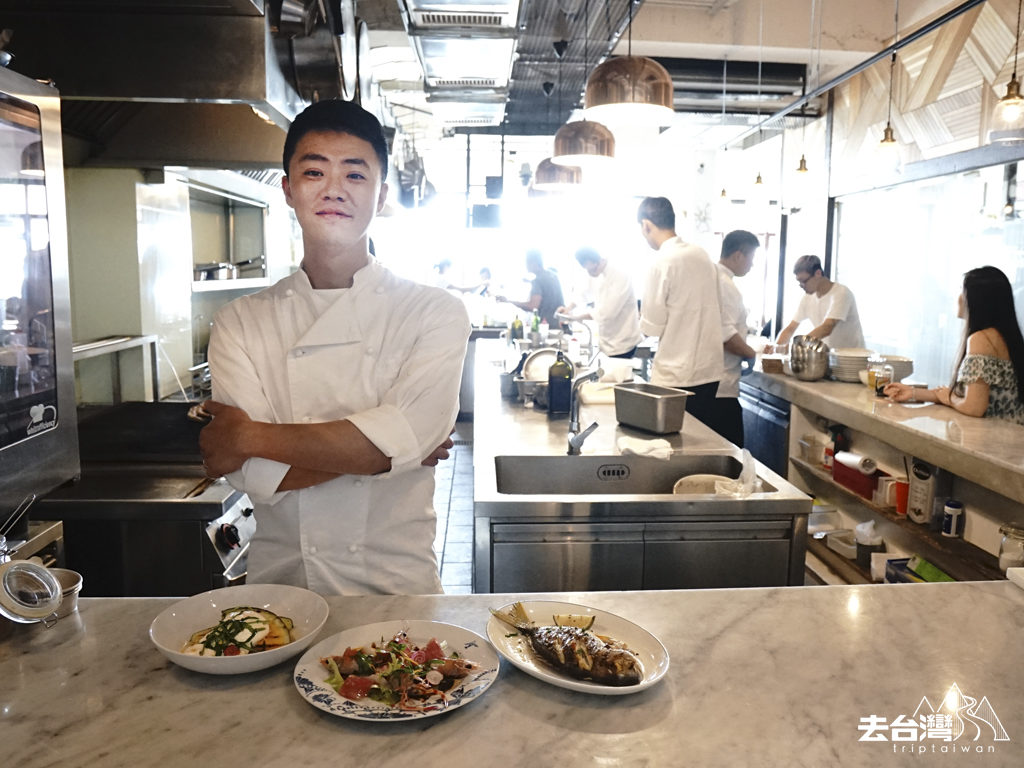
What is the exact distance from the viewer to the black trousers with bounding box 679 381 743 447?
4.95m

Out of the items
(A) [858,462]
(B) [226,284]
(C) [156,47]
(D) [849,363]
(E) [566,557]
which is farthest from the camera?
(D) [849,363]

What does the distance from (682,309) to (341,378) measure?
3.38m

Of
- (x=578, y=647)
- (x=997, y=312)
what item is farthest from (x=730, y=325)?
(x=578, y=647)

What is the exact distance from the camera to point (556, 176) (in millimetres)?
6734

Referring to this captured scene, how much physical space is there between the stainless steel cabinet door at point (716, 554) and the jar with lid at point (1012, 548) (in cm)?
103

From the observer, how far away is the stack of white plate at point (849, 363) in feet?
16.0

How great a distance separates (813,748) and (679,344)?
3.93 metres

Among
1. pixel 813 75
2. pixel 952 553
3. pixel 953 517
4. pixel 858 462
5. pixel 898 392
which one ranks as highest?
pixel 813 75

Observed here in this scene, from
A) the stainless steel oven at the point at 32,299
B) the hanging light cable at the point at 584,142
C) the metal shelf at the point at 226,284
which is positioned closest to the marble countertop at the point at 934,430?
the hanging light cable at the point at 584,142

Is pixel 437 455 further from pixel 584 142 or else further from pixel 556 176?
pixel 556 176

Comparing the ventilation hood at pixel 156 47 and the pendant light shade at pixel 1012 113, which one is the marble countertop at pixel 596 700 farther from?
the pendant light shade at pixel 1012 113

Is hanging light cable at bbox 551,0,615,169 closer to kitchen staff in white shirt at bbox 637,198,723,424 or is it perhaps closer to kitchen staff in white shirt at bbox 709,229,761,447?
kitchen staff in white shirt at bbox 637,198,723,424

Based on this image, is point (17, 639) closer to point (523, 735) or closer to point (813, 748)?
point (523, 735)

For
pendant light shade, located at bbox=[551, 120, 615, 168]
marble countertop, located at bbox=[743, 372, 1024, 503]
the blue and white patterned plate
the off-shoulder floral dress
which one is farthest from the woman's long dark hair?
the blue and white patterned plate
